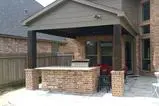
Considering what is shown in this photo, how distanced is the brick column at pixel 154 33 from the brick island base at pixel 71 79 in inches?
239

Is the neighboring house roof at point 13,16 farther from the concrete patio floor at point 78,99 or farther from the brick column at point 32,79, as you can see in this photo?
the concrete patio floor at point 78,99

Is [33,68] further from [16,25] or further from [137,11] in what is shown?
[137,11]

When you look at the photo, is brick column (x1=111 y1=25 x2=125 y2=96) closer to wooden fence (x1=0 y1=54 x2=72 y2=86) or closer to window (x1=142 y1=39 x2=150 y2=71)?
wooden fence (x1=0 y1=54 x2=72 y2=86)

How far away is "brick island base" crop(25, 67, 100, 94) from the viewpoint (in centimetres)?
948

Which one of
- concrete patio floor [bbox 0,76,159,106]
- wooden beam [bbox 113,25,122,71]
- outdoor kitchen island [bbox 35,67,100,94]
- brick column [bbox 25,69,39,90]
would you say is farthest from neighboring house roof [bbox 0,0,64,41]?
wooden beam [bbox 113,25,122,71]

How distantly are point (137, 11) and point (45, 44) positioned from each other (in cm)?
750

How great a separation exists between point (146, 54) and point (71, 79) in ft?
26.0

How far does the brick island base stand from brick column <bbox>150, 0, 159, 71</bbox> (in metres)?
6.07

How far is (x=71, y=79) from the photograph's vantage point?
386 inches

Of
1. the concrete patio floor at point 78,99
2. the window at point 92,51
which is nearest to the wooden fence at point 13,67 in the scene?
the concrete patio floor at point 78,99

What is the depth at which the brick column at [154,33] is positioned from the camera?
48.4ft

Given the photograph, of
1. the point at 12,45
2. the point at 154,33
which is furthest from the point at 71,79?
the point at 154,33

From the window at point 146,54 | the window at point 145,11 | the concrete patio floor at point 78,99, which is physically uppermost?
the window at point 145,11

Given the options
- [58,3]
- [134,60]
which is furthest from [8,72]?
[134,60]
